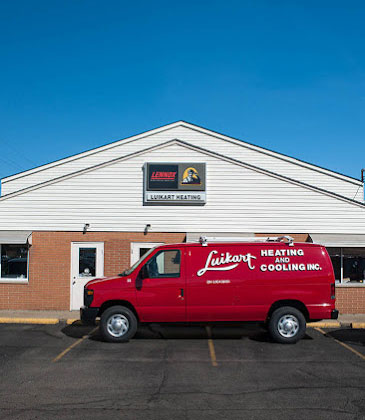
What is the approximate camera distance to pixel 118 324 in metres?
10.1

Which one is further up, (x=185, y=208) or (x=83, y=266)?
(x=185, y=208)

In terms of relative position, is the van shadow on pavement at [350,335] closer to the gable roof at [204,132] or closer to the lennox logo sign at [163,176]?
the lennox logo sign at [163,176]

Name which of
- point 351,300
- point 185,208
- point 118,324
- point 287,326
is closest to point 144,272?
→ point 118,324

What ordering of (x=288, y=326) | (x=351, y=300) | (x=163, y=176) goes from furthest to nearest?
(x=163, y=176) < (x=351, y=300) < (x=288, y=326)

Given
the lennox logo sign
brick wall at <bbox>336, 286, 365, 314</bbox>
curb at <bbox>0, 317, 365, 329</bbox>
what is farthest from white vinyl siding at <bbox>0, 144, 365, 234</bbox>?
curb at <bbox>0, 317, 365, 329</bbox>

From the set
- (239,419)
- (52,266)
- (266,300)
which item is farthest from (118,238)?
(239,419)

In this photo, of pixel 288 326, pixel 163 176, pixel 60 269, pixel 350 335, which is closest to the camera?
pixel 288 326

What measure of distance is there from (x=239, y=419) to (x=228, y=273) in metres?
4.93

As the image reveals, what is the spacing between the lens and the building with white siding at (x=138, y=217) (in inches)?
564

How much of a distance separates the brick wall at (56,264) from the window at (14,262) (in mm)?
315

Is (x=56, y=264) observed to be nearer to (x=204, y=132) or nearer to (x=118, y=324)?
(x=118, y=324)

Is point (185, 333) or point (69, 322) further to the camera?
point (69, 322)

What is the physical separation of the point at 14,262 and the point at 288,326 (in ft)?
29.1

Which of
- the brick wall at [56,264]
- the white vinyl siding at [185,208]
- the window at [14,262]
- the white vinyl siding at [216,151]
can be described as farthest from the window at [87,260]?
the white vinyl siding at [216,151]
